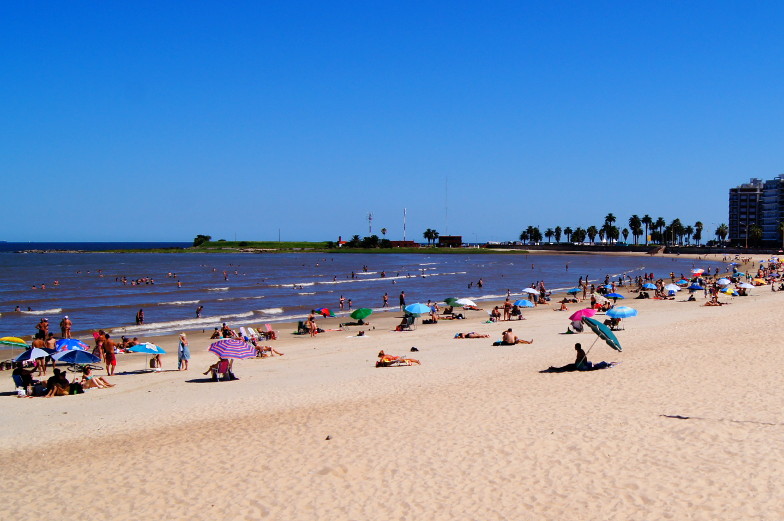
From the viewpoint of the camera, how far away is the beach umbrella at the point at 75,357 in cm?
1681

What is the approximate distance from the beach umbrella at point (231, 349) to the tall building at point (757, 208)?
166 m

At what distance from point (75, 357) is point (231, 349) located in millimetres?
4233

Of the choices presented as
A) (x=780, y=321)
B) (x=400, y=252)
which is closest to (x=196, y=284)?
(x=780, y=321)

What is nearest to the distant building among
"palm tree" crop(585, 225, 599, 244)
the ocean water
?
"palm tree" crop(585, 225, 599, 244)

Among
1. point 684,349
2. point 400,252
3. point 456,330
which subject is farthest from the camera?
point 400,252

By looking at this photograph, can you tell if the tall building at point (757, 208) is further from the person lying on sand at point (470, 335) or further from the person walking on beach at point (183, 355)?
the person walking on beach at point (183, 355)

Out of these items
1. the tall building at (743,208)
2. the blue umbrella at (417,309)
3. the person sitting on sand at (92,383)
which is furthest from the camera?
the tall building at (743,208)

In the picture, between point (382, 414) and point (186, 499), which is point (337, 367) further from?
point (186, 499)

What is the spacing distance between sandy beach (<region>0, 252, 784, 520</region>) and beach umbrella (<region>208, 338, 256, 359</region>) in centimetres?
82

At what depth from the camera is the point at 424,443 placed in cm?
1012

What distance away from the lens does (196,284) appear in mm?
61875

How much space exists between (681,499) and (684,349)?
455 inches

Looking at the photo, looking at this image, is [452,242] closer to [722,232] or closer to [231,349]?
[722,232]

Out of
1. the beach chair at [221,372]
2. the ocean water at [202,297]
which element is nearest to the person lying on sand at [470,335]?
the beach chair at [221,372]
